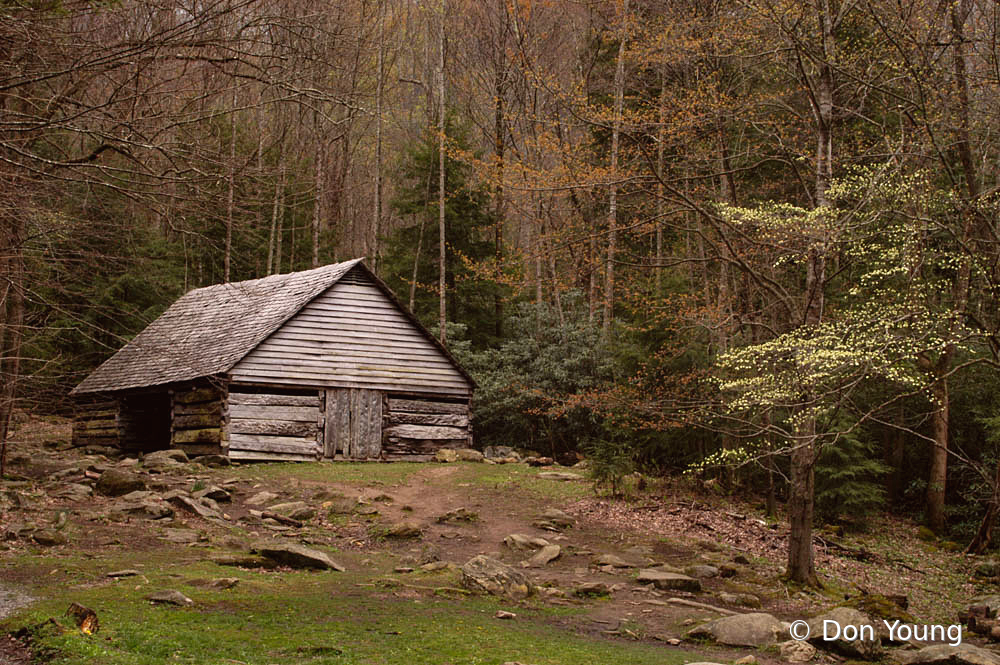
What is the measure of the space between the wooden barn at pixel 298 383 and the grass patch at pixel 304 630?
1190cm

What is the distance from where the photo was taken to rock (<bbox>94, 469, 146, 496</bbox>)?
604 inches

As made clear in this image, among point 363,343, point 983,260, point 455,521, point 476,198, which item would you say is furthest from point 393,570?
point 476,198

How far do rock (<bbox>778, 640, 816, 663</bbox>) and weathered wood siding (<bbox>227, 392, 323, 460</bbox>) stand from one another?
15.5 metres

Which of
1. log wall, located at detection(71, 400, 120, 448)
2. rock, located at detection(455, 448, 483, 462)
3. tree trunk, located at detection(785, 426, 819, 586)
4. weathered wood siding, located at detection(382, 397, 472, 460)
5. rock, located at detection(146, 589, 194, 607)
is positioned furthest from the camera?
log wall, located at detection(71, 400, 120, 448)

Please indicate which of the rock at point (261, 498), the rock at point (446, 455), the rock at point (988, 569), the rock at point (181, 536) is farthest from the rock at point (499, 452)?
the rock at point (181, 536)

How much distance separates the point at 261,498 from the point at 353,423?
6.48 m

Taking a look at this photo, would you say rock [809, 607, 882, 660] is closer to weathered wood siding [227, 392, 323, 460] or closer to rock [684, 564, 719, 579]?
rock [684, 564, 719, 579]

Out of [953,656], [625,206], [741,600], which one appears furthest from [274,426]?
[953,656]

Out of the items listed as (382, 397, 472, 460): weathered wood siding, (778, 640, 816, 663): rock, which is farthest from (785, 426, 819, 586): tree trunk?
(382, 397, 472, 460): weathered wood siding

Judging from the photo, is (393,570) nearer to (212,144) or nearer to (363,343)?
(212,144)

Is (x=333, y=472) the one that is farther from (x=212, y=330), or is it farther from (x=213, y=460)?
(x=212, y=330)

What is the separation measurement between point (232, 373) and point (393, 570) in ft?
36.7

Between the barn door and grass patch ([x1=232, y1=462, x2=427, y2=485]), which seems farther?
the barn door

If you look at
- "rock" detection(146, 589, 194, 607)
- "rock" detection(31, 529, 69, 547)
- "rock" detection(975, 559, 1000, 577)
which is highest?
"rock" detection(146, 589, 194, 607)
